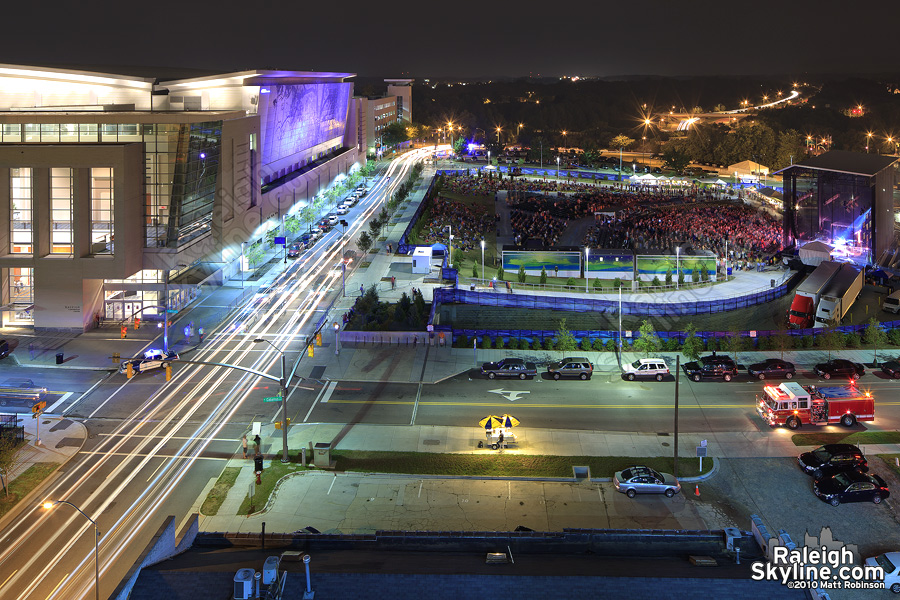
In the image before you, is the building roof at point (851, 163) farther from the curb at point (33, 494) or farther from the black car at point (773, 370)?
the curb at point (33, 494)

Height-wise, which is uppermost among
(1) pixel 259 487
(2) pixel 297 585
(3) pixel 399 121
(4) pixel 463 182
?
(3) pixel 399 121

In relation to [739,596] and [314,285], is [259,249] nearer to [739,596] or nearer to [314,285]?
[314,285]

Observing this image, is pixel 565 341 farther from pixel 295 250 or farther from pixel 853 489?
pixel 295 250

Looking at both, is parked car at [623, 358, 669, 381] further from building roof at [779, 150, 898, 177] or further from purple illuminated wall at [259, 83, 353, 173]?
purple illuminated wall at [259, 83, 353, 173]

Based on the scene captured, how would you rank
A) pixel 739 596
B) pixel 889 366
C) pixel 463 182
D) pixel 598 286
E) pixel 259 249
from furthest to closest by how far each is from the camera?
pixel 463 182 → pixel 259 249 → pixel 598 286 → pixel 889 366 → pixel 739 596

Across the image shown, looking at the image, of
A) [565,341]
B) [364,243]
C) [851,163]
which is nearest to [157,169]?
[364,243]

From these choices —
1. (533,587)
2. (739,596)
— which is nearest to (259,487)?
(533,587)

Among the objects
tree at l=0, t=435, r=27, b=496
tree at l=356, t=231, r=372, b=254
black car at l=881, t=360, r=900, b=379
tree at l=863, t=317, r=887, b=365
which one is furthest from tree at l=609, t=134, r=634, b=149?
tree at l=0, t=435, r=27, b=496
